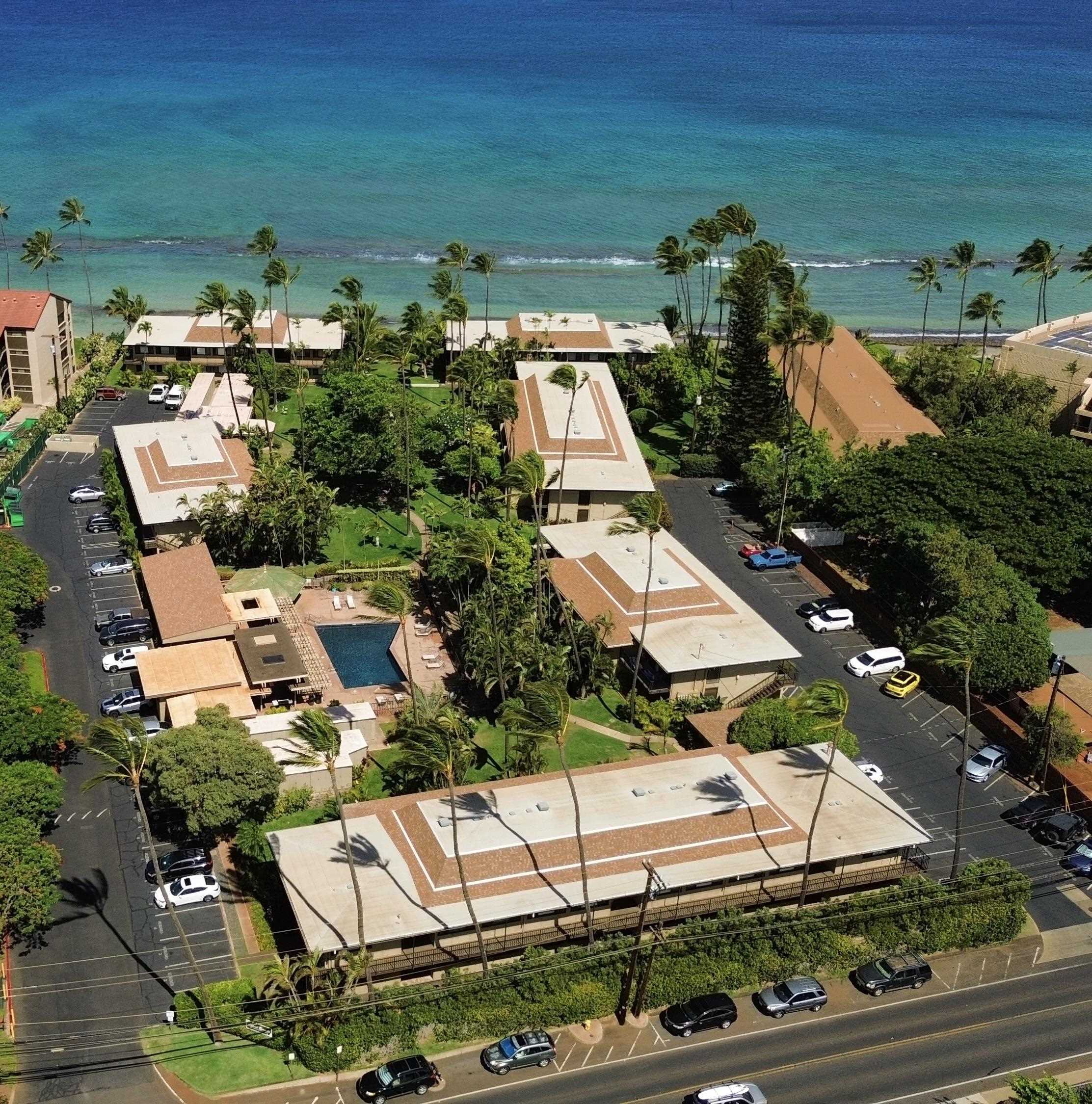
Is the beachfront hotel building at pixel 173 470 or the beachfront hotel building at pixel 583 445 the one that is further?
the beachfront hotel building at pixel 583 445

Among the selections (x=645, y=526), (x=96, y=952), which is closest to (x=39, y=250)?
(x=645, y=526)

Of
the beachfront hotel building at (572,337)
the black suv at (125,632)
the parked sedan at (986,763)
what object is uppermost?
the beachfront hotel building at (572,337)

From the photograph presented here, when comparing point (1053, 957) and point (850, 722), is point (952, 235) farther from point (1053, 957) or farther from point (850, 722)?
point (1053, 957)

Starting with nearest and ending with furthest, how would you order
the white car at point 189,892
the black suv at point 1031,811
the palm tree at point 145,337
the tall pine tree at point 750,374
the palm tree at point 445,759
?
the palm tree at point 445,759, the white car at point 189,892, the black suv at point 1031,811, the tall pine tree at point 750,374, the palm tree at point 145,337

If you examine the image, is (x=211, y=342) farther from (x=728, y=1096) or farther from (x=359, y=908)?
(x=728, y=1096)

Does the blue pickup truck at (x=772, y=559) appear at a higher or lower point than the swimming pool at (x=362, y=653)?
higher

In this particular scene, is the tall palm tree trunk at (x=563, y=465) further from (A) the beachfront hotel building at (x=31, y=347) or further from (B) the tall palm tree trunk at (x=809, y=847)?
(A) the beachfront hotel building at (x=31, y=347)

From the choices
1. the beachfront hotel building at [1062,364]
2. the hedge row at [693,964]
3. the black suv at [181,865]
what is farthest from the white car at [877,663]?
the black suv at [181,865]
